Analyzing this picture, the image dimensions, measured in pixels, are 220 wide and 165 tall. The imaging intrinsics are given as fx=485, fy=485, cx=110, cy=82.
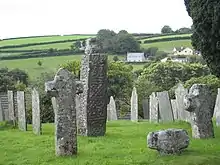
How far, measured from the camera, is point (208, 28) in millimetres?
18172

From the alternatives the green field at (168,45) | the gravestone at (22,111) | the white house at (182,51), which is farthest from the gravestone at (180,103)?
the green field at (168,45)

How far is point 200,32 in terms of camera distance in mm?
18719

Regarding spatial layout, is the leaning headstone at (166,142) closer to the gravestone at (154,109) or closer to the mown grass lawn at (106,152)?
the mown grass lawn at (106,152)

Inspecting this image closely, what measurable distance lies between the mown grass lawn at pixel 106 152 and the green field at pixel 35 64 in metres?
49.5

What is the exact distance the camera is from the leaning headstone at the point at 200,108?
18.0 m

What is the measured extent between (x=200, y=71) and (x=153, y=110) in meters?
37.1

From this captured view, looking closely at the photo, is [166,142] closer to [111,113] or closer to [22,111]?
[22,111]

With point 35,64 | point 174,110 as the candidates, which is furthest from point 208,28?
point 35,64

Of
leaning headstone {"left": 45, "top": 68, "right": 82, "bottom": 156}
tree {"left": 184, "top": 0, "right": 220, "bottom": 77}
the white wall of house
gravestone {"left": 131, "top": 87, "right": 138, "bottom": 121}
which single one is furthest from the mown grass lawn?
the white wall of house

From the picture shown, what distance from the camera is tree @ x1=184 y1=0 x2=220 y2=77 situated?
17.4 m

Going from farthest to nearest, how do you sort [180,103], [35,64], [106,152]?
1. [35,64]
2. [180,103]
3. [106,152]

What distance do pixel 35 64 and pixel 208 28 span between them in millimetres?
56195

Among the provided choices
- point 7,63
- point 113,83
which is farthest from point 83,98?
point 7,63

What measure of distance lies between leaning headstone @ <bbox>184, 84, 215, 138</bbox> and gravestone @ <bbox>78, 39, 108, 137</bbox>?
146 inches
